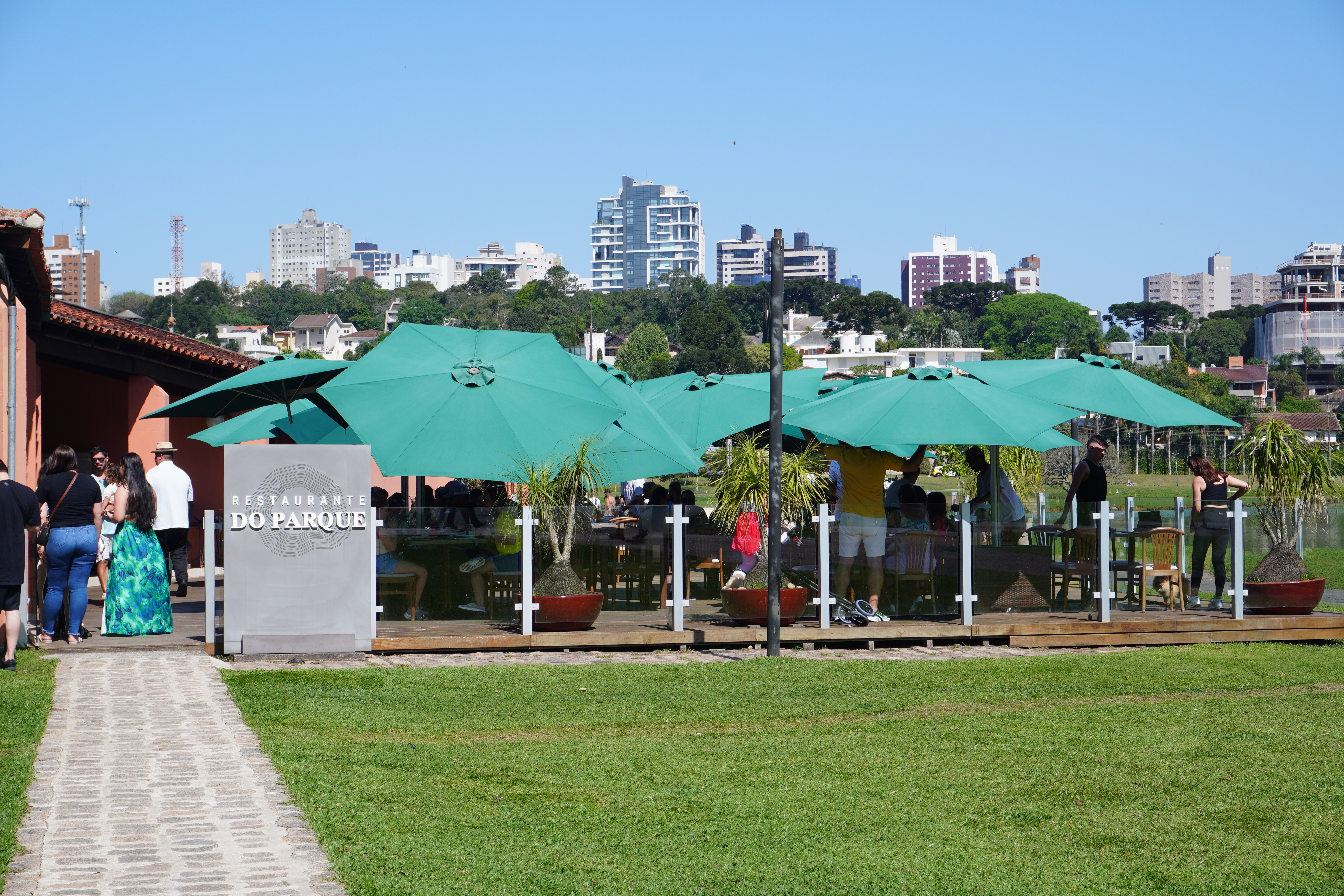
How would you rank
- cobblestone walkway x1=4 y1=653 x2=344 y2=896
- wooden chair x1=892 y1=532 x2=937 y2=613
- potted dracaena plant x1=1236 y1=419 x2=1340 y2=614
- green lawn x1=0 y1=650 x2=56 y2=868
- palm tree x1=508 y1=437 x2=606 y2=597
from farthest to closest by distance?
potted dracaena plant x1=1236 y1=419 x2=1340 y2=614
wooden chair x1=892 y1=532 x2=937 y2=613
palm tree x1=508 y1=437 x2=606 y2=597
green lawn x1=0 y1=650 x2=56 y2=868
cobblestone walkway x1=4 y1=653 x2=344 y2=896

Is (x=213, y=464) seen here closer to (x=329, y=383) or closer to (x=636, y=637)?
(x=329, y=383)

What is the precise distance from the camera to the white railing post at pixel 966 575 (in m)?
12.3

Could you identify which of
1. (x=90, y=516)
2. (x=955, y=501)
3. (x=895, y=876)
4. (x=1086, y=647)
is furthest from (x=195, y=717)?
(x=955, y=501)

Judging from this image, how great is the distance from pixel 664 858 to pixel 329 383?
27.2 ft

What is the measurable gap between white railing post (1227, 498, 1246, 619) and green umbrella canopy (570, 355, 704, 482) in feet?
16.6

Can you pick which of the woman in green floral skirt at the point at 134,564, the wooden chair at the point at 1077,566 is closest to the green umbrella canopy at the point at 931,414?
the wooden chair at the point at 1077,566

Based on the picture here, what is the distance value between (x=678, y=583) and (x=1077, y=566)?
12.3 ft

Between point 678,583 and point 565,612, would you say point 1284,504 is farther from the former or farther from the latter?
point 565,612

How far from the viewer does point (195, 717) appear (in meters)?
8.13

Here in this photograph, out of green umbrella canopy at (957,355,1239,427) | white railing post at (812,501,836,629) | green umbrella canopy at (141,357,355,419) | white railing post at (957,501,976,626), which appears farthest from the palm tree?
green umbrella canopy at (957,355,1239,427)

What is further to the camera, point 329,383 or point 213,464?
point 213,464

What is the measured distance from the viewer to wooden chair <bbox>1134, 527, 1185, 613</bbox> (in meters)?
12.8

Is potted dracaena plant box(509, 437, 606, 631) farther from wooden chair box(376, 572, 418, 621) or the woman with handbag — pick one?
the woman with handbag

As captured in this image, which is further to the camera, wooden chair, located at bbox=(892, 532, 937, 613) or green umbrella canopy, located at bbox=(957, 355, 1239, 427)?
green umbrella canopy, located at bbox=(957, 355, 1239, 427)
